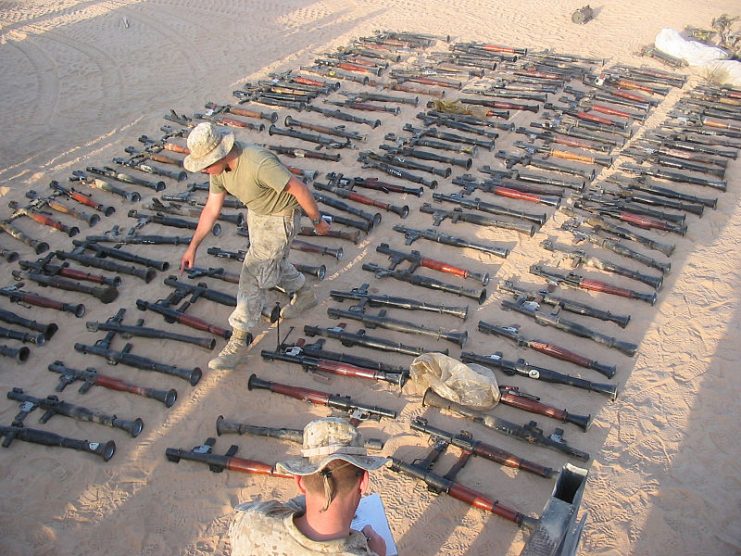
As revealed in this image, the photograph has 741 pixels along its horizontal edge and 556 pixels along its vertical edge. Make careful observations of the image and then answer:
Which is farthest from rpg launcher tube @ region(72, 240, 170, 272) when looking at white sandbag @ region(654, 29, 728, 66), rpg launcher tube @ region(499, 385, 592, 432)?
white sandbag @ region(654, 29, 728, 66)

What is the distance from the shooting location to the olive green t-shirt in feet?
18.7

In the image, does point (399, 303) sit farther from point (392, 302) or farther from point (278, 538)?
point (278, 538)

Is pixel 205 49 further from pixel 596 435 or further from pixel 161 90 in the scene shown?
pixel 596 435

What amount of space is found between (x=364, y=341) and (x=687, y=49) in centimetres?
1522

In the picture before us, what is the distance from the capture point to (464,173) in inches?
438

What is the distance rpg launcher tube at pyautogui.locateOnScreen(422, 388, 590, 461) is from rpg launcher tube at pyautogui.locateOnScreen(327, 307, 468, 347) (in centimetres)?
98

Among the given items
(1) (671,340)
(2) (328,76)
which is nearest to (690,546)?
(1) (671,340)

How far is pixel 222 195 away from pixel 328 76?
35.1 ft

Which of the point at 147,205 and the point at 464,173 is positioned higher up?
the point at 464,173

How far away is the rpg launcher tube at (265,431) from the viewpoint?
5.75 m

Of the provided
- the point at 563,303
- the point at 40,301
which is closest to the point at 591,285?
the point at 563,303

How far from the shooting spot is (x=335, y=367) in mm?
6602

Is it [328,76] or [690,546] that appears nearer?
[690,546]

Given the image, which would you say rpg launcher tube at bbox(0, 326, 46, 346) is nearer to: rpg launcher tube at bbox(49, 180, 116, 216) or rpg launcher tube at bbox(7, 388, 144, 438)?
rpg launcher tube at bbox(7, 388, 144, 438)
